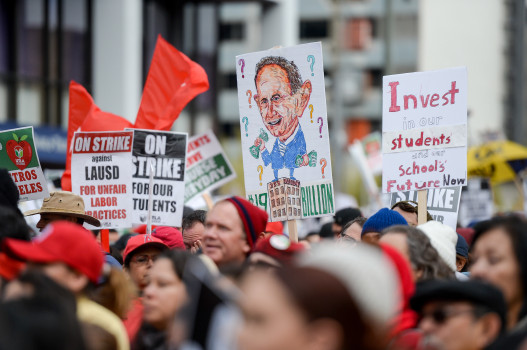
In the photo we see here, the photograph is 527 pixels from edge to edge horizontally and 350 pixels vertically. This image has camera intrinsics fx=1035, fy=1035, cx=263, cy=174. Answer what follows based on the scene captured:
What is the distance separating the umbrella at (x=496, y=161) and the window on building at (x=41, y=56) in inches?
430

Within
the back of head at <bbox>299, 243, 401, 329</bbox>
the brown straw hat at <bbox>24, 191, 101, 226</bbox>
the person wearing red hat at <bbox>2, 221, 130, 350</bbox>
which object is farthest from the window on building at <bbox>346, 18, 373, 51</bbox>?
the back of head at <bbox>299, 243, 401, 329</bbox>

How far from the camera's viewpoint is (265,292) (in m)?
3.18

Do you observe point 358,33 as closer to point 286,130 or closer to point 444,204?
point 444,204

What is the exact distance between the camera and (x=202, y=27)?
2928 centimetres

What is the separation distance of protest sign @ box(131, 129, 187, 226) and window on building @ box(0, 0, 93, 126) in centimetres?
1407

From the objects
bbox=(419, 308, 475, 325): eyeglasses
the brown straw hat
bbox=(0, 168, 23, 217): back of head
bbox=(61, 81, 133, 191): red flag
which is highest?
bbox=(61, 81, 133, 191): red flag

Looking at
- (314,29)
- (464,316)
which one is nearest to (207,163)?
(464,316)

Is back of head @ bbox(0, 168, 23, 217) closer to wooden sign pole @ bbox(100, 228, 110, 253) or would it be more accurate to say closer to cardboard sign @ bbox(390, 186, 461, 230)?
wooden sign pole @ bbox(100, 228, 110, 253)

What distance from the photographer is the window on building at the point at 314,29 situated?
58656 millimetres

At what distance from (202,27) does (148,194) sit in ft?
68.7

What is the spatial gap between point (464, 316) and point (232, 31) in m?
50.9

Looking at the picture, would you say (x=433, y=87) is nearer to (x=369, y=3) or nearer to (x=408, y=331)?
(x=408, y=331)

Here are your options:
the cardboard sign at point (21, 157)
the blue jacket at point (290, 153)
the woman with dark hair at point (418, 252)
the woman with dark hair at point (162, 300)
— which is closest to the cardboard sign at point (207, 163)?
the cardboard sign at point (21, 157)

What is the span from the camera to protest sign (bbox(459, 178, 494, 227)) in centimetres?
1420
